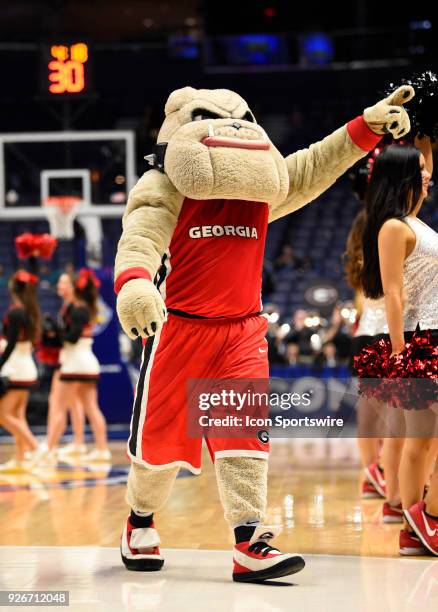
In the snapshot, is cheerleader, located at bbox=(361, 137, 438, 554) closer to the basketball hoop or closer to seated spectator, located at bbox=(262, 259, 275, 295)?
the basketball hoop

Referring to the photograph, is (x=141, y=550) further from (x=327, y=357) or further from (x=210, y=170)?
(x=327, y=357)

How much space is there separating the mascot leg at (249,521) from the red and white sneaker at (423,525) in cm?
72

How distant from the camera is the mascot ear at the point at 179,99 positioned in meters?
3.84

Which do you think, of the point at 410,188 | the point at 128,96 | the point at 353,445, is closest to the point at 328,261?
the point at 128,96

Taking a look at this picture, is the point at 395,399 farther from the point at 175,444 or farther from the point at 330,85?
the point at 330,85

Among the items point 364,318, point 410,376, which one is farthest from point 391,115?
point 364,318

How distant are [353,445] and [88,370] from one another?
257 centimetres

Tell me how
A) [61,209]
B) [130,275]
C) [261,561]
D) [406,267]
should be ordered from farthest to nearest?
1. [61,209]
2. [406,267]
3. [261,561]
4. [130,275]

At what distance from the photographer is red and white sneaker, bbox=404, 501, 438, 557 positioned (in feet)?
13.3

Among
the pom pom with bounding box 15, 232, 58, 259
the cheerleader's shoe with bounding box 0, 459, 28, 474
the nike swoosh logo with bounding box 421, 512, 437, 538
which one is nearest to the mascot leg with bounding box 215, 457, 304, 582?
the nike swoosh logo with bounding box 421, 512, 437, 538

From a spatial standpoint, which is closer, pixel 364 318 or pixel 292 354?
pixel 364 318

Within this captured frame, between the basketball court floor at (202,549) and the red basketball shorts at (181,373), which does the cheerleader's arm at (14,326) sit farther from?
the red basketball shorts at (181,373)

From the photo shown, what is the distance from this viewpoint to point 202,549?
168 inches

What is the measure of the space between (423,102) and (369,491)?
2561 millimetres
